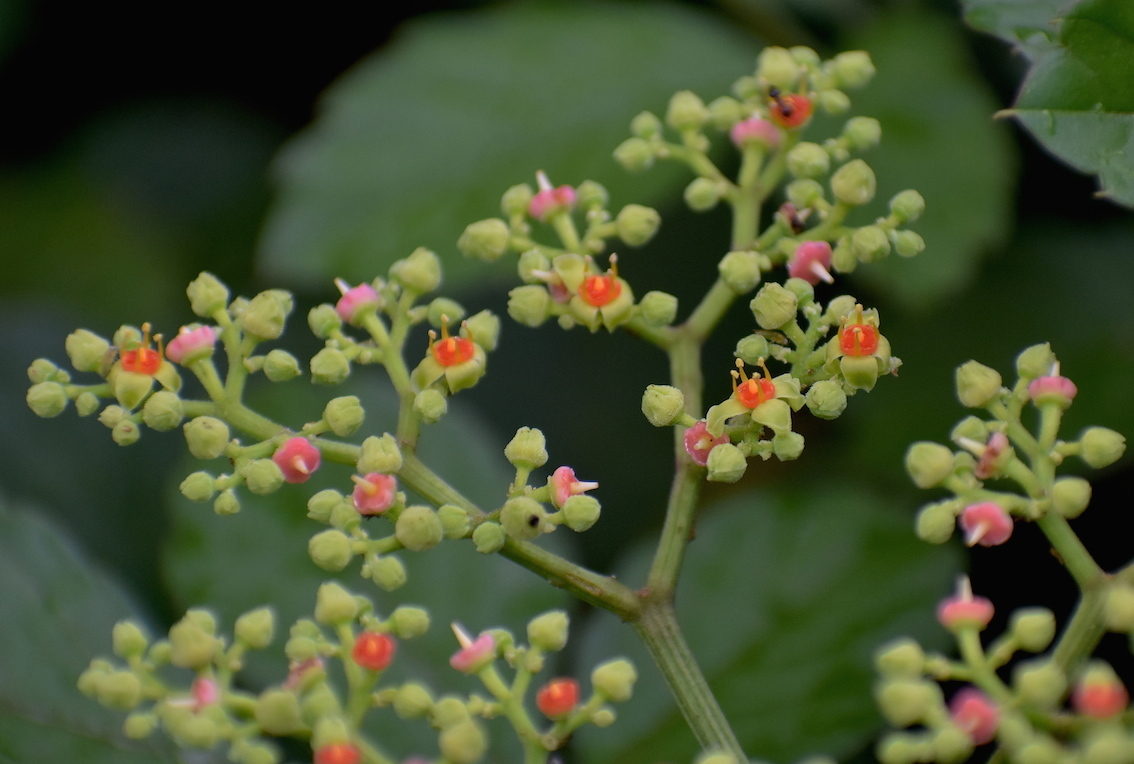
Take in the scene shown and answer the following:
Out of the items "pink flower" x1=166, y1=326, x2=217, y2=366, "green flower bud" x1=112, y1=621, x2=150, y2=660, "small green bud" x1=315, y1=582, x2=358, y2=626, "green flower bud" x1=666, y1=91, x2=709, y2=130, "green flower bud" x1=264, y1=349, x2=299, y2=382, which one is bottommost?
"small green bud" x1=315, y1=582, x2=358, y2=626

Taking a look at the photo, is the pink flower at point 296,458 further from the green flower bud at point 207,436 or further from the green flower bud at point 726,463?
the green flower bud at point 726,463

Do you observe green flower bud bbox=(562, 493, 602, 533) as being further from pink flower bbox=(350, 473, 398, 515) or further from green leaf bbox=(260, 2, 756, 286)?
green leaf bbox=(260, 2, 756, 286)

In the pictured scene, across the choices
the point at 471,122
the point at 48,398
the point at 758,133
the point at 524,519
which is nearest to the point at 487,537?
the point at 524,519

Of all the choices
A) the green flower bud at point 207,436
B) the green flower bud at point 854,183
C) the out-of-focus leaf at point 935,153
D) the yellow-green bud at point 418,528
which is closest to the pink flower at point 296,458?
the green flower bud at point 207,436

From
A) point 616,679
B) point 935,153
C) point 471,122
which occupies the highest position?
point 471,122

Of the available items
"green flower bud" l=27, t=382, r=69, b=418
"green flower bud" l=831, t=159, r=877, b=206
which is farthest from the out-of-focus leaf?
"green flower bud" l=27, t=382, r=69, b=418

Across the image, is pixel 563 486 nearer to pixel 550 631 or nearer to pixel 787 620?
pixel 550 631

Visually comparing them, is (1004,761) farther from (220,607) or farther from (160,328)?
(160,328)
